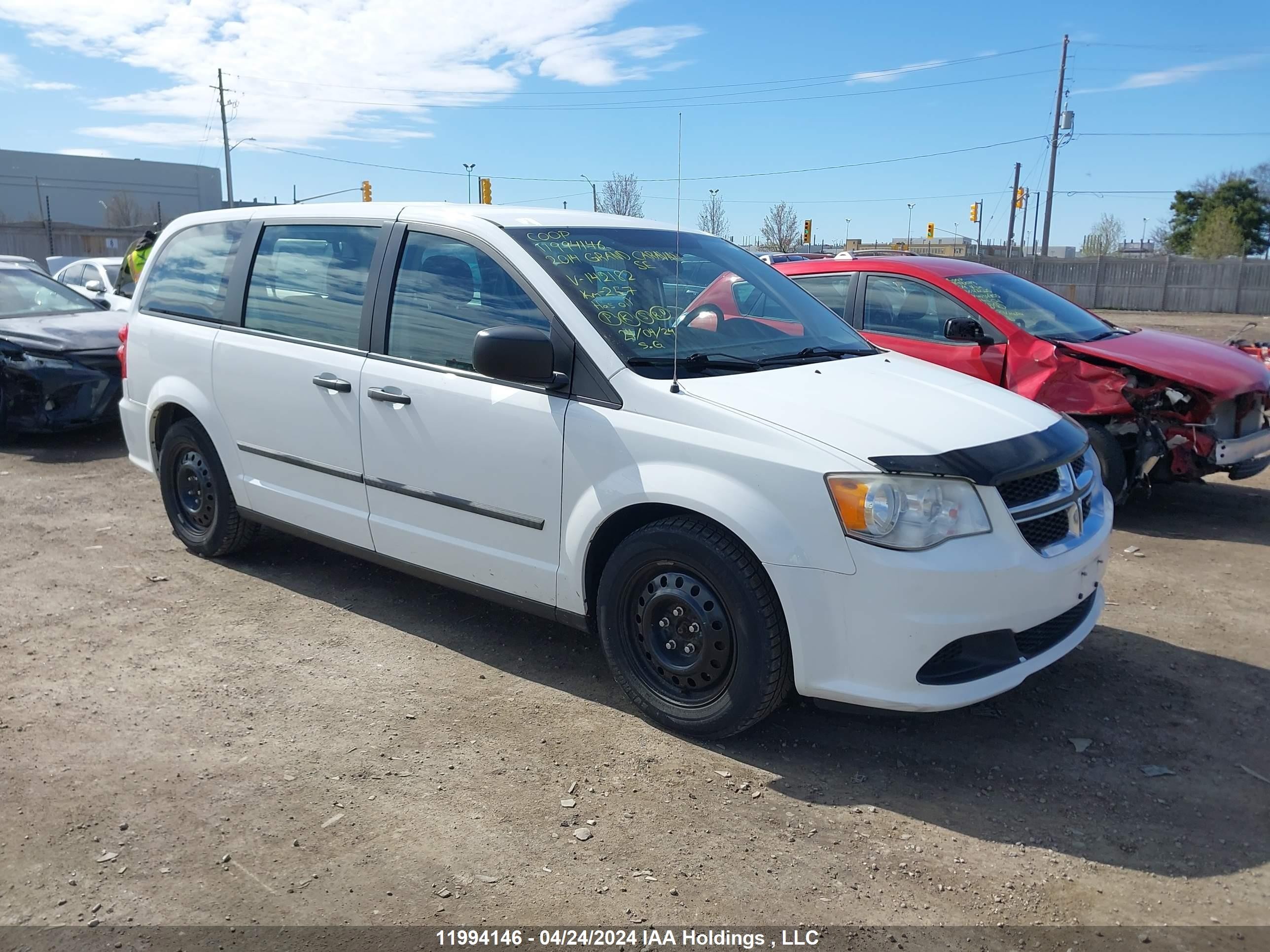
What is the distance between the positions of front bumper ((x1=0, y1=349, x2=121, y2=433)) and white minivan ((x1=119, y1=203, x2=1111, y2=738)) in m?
4.03

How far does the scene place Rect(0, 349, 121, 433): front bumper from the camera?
855cm


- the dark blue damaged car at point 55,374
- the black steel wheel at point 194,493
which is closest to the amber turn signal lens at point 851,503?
the black steel wheel at point 194,493

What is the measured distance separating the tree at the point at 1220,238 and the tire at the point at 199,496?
5085 cm

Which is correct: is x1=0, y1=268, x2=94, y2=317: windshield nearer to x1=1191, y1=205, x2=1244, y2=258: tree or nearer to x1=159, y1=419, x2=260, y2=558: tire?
x1=159, y1=419, x2=260, y2=558: tire

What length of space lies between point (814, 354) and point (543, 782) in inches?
81.9

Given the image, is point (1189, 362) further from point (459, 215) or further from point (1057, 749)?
point (459, 215)

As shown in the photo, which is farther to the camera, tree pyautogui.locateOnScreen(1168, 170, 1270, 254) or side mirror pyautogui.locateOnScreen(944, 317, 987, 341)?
tree pyautogui.locateOnScreen(1168, 170, 1270, 254)

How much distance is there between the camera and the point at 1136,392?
21.0 ft

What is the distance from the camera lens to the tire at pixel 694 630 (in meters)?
3.38

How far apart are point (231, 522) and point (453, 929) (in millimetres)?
3432

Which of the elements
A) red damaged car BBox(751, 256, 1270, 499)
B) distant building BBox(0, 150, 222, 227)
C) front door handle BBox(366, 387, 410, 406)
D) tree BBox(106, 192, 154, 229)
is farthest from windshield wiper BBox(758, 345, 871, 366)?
distant building BBox(0, 150, 222, 227)

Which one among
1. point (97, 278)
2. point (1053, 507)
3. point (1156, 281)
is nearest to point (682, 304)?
point (1053, 507)

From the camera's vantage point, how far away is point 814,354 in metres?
4.27

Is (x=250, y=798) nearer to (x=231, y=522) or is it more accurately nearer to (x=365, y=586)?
(x=365, y=586)
